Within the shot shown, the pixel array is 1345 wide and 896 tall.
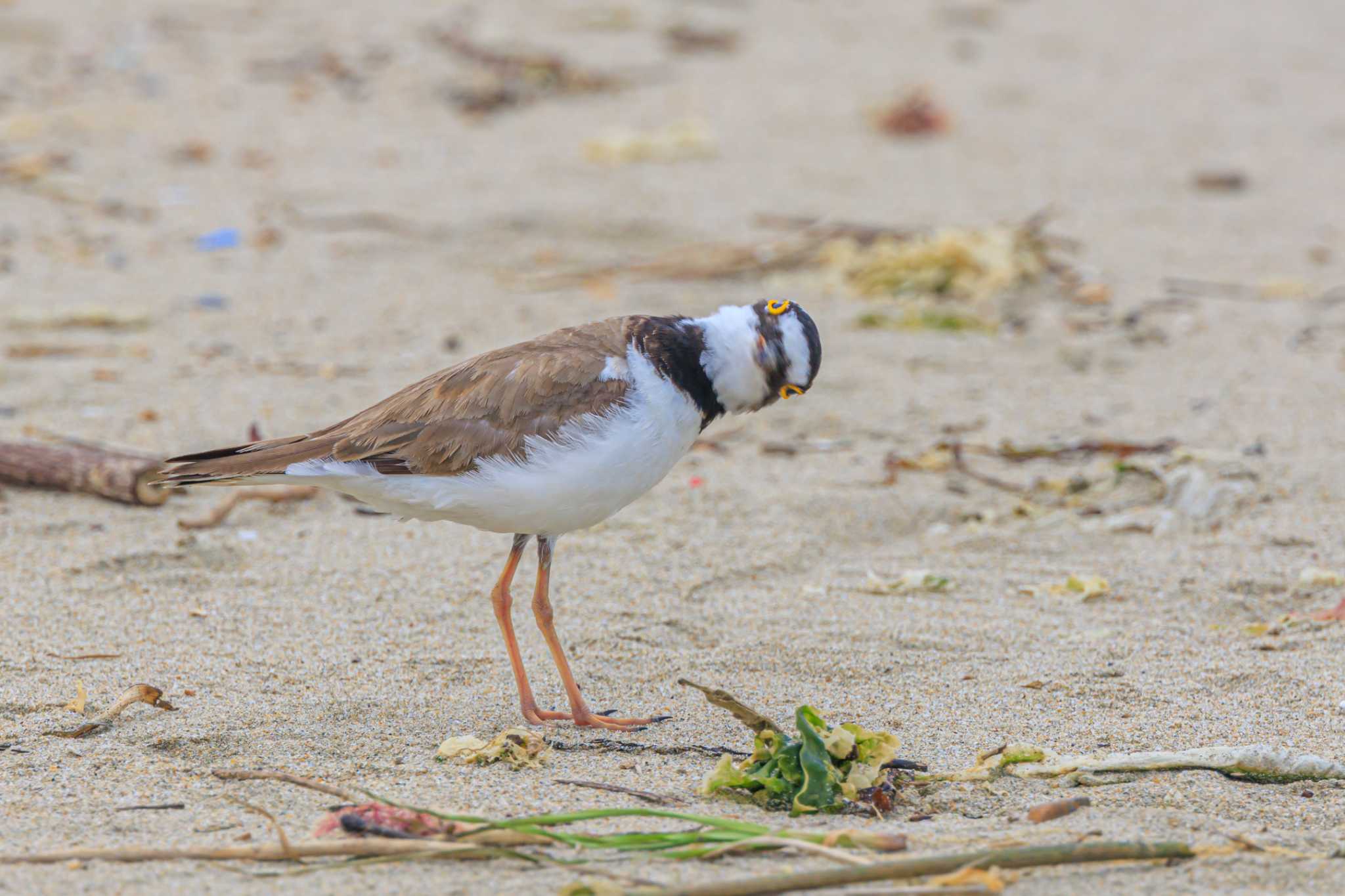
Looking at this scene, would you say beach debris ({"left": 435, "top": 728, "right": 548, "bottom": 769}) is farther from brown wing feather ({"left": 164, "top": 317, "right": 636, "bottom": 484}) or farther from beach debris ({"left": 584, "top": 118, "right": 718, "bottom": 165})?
beach debris ({"left": 584, "top": 118, "right": 718, "bottom": 165})

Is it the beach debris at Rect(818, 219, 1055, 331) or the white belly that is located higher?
the beach debris at Rect(818, 219, 1055, 331)

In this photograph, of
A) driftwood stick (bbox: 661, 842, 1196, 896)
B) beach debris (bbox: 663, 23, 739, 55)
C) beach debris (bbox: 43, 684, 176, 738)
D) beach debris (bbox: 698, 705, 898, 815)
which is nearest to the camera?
driftwood stick (bbox: 661, 842, 1196, 896)

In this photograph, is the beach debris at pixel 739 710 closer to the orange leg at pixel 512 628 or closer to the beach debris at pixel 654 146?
the orange leg at pixel 512 628

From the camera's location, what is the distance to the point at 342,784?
3600 mm

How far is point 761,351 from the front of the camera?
4051mm

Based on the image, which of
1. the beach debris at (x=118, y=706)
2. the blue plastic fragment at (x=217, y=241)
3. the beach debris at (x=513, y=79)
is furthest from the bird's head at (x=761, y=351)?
the beach debris at (x=513, y=79)

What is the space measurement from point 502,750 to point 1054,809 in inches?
53.1

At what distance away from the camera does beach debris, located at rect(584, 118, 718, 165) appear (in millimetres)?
10508

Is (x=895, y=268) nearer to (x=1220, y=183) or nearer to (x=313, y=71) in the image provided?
→ (x=1220, y=183)

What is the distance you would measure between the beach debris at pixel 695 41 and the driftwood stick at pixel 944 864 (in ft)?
34.9

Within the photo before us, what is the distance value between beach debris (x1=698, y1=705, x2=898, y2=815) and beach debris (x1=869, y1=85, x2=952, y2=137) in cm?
868

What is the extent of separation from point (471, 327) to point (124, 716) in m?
4.10

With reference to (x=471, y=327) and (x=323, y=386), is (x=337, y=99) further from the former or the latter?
(x=323, y=386)

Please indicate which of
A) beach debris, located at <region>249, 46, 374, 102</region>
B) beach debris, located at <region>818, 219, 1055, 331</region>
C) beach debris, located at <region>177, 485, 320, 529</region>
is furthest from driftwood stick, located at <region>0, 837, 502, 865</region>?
beach debris, located at <region>249, 46, 374, 102</region>
